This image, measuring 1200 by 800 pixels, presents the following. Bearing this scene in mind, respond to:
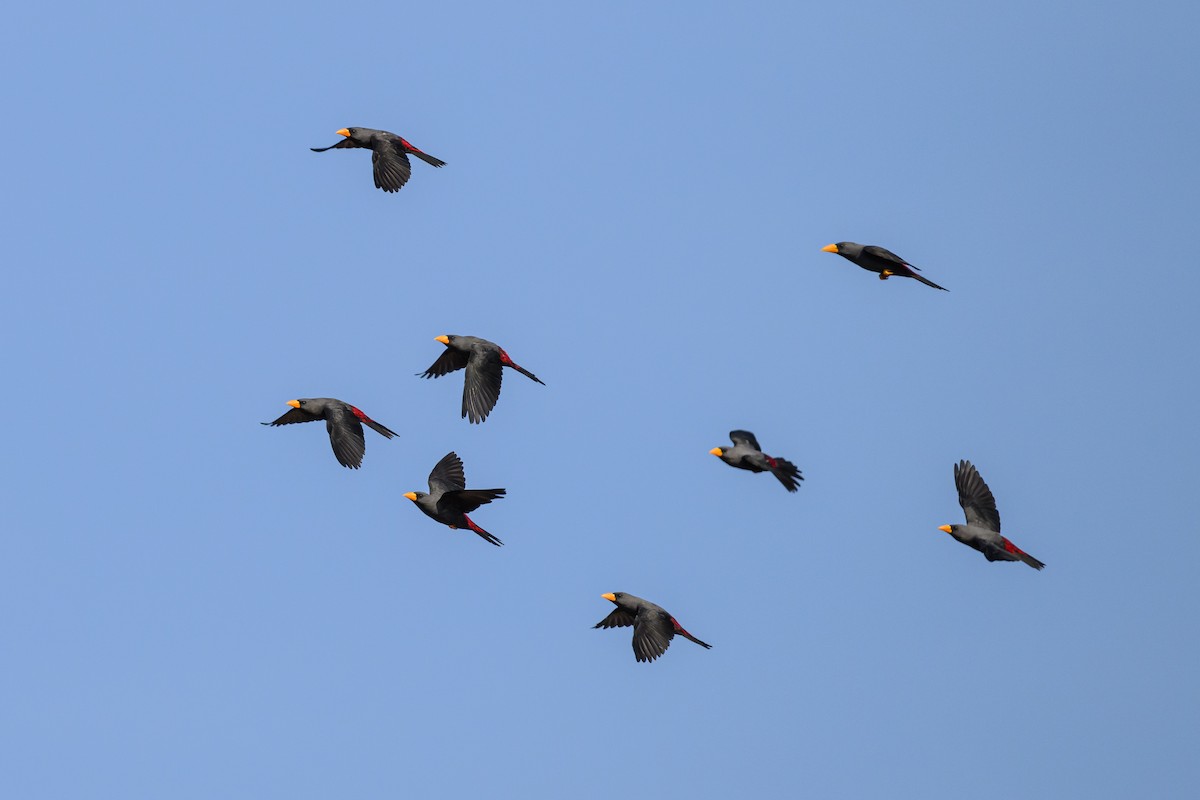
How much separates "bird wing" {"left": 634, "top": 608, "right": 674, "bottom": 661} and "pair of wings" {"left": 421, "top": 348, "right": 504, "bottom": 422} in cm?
551

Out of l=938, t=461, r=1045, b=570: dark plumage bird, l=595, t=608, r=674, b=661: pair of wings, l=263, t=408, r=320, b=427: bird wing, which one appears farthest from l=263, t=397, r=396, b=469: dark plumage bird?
l=938, t=461, r=1045, b=570: dark plumage bird

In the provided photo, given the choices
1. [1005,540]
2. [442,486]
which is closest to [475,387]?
[442,486]

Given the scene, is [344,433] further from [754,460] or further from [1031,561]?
[1031,561]

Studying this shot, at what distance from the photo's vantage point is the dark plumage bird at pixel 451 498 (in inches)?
1449

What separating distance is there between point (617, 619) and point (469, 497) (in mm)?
5127

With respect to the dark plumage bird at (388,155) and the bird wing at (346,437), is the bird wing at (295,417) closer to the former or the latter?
the bird wing at (346,437)

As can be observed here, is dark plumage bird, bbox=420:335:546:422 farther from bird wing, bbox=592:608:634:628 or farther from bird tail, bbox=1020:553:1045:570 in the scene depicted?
bird tail, bbox=1020:553:1045:570

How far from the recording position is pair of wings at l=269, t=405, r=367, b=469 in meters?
38.0

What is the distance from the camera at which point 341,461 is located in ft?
124

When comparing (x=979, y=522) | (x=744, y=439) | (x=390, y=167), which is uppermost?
(x=390, y=167)

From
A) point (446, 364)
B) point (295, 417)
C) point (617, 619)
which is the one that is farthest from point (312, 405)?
point (617, 619)

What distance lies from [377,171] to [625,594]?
1091 cm

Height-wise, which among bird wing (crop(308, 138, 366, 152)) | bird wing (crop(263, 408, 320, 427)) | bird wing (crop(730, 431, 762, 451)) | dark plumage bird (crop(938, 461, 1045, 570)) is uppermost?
bird wing (crop(308, 138, 366, 152))

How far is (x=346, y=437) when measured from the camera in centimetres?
3862
